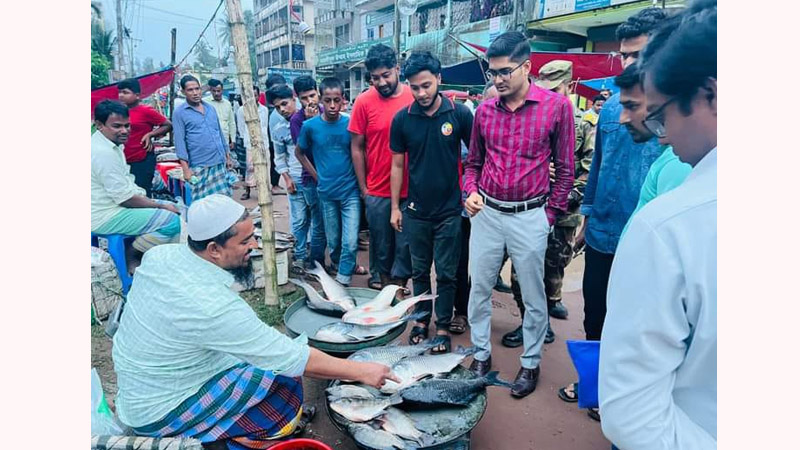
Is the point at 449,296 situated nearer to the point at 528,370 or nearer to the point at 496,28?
the point at 528,370

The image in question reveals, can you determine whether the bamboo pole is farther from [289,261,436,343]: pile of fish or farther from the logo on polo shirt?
the logo on polo shirt

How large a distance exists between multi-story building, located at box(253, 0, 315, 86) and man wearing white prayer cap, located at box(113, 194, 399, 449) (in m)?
38.0

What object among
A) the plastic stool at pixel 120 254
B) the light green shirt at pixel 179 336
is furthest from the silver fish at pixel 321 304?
the plastic stool at pixel 120 254

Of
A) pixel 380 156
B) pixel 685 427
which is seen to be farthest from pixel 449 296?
pixel 685 427

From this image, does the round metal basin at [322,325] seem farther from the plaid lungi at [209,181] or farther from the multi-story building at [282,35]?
the multi-story building at [282,35]

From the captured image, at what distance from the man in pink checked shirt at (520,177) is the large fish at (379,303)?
0.75 m

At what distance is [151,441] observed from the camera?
1.80 meters

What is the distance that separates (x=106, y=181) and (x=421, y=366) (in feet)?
10.1

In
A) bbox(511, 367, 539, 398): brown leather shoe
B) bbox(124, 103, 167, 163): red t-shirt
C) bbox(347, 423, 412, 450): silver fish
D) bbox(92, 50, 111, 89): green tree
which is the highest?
bbox(92, 50, 111, 89): green tree

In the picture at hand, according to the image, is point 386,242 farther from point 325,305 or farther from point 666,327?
point 666,327

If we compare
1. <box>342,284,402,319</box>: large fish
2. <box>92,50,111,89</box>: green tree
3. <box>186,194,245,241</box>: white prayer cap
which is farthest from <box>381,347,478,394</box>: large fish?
<box>92,50,111,89</box>: green tree

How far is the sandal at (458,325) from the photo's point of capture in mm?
3977

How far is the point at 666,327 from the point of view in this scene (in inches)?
35.4

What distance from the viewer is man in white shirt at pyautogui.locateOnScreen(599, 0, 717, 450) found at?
0.87 metres
